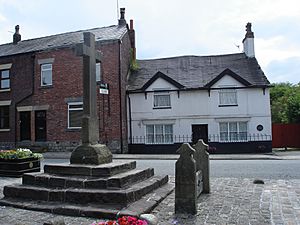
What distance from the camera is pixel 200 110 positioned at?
22.1 m

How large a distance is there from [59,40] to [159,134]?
11.6 metres

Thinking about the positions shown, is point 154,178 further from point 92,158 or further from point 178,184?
point 178,184

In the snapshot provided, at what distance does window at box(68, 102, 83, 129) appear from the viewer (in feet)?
70.6

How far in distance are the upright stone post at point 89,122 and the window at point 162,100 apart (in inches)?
581

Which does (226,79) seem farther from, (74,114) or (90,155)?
(90,155)

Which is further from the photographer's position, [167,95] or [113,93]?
[167,95]

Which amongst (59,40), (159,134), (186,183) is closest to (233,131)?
(159,134)

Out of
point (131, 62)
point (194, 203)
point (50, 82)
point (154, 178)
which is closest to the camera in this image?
point (194, 203)

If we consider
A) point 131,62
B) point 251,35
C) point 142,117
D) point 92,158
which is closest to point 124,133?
point 142,117

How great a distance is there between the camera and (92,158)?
689cm

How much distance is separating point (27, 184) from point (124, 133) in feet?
49.1

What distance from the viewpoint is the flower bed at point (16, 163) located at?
385 inches

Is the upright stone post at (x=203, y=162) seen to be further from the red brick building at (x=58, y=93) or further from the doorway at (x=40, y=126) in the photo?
the doorway at (x=40, y=126)

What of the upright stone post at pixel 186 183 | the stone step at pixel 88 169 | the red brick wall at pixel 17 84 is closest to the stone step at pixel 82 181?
the stone step at pixel 88 169
